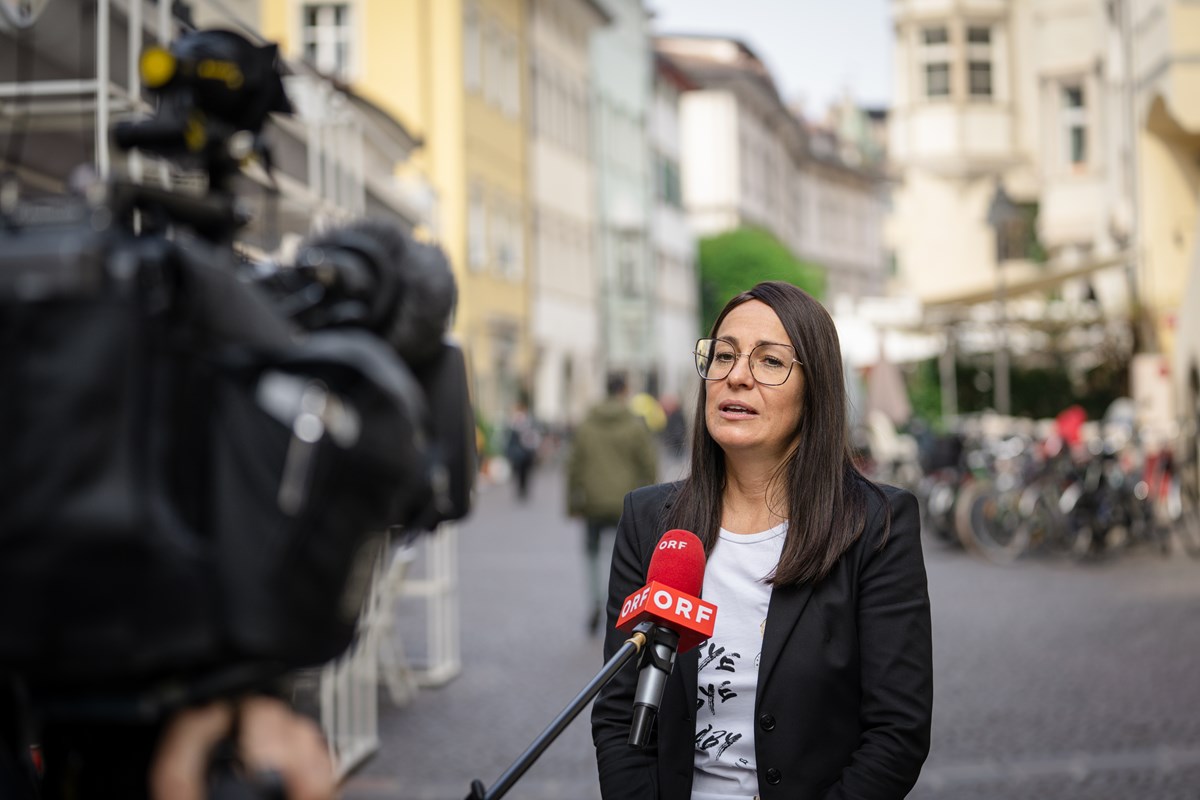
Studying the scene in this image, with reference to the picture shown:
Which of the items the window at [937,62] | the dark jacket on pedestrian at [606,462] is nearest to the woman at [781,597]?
the dark jacket on pedestrian at [606,462]

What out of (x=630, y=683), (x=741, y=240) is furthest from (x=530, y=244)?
(x=630, y=683)

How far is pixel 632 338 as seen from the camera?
59562mm

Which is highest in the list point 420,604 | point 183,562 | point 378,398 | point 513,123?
point 513,123

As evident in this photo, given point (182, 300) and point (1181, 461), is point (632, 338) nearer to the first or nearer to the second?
point (1181, 461)

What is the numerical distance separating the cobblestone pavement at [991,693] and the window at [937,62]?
29.1 m

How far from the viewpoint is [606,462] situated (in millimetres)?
12234

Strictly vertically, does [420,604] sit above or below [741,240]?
below

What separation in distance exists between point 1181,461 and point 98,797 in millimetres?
18004

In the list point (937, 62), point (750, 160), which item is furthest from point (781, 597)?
point (750, 160)

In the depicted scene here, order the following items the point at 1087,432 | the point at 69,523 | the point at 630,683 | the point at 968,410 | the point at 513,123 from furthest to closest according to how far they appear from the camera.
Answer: the point at 513,123, the point at 968,410, the point at 1087,432, the point at 630,683, the point at 69,523

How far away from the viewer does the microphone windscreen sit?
292 cm

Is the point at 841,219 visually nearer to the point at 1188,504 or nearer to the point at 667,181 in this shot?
the point at 667,181

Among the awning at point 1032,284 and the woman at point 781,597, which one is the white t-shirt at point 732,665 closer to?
the woman at point 781,597

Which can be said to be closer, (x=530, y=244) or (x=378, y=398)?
(x=378, y=398)
